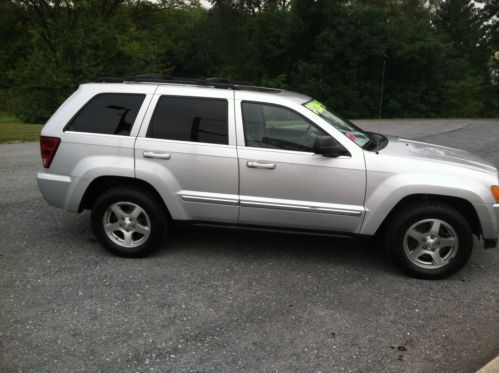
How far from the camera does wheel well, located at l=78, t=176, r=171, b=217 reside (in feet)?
15.5

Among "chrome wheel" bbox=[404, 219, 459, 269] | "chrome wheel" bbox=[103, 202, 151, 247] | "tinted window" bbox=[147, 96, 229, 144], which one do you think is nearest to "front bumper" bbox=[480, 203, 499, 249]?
"chrome wheel" bbox=[404, 219, 459, 269]

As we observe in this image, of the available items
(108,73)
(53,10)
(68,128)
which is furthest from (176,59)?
(68,128)

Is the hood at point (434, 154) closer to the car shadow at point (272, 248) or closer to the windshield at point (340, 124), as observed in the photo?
the windshield at point (340, 124)

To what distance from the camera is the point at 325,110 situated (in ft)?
16.4

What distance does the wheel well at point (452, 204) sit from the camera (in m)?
4.38

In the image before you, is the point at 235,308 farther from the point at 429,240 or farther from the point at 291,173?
the point at 429,240

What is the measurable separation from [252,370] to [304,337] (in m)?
0.54

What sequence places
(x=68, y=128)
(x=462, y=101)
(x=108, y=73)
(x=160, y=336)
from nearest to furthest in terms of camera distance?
(x=160, y=336) → (x=68, y=128) → (x=108, y=73) → (x=462, y=101)

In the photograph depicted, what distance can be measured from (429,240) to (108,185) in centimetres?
314

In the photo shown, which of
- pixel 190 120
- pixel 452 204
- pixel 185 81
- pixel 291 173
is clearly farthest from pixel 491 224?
pixel 185 81

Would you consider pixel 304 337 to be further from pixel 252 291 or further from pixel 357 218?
pixel 357 218

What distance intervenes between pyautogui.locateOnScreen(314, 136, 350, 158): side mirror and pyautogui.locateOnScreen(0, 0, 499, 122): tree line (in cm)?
1925

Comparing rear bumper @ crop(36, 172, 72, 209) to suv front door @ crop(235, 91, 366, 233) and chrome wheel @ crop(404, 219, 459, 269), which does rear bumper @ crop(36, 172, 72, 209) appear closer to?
suv front door @ crop(235, 91, 366, 233)

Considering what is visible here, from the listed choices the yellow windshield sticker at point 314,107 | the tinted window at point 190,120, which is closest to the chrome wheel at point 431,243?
the yellow windshield sticker at point 314,107
